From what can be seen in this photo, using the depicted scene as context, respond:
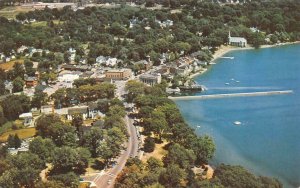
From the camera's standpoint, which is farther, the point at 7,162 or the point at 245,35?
the point at 245,35

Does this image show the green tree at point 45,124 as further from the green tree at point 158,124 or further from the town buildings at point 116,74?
the town buildings at point 116,74

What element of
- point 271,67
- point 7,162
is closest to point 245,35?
point 271,67

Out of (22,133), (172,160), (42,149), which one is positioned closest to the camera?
(172,160)

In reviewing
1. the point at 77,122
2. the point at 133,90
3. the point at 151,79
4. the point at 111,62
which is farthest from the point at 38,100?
the point at 111,62

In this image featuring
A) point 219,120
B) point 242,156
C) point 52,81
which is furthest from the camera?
point 52,81

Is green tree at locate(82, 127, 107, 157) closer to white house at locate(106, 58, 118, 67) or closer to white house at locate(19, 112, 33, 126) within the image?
white house at locate(19, 112, 33, 126)

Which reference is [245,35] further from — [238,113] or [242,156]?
[242,156]

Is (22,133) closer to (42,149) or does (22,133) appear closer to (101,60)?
(42,149)
